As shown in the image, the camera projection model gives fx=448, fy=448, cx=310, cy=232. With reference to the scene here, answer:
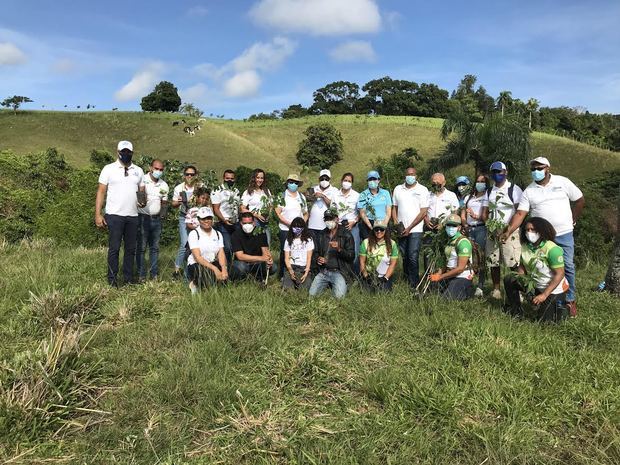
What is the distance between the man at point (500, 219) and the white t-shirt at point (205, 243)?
11.0ft

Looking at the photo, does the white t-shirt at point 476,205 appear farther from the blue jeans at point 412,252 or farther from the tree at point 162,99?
the tree at point 162,99

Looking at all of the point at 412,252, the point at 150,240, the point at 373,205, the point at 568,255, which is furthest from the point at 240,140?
the point at 568,255

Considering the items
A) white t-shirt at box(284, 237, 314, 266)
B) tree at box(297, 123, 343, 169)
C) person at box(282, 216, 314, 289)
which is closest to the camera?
person at box(282, 216, 314, 289)

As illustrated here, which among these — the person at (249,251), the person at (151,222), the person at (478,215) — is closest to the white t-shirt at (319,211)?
the person at (249,251)

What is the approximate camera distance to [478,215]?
240 inches

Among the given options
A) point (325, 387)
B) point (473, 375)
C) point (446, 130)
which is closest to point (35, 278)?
point (325, 387)

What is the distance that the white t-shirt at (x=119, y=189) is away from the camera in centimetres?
554

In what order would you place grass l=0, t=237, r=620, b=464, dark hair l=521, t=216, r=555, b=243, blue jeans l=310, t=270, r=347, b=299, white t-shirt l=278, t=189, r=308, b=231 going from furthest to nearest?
white t-shirt l=278, t=189, r=308, b=231
blue jeans l=310, t=270, r=347, b=299
dark hair l=521, t=216, r=555, b=243
grass l=0, t=237, r=620, b=464

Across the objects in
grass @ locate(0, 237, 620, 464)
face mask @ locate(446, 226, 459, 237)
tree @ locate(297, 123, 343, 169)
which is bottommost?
grass @ locate(0, 237, 620, 464)

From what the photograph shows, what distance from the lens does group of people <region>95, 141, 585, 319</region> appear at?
16.6 ft

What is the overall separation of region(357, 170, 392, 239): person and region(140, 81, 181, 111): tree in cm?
7102

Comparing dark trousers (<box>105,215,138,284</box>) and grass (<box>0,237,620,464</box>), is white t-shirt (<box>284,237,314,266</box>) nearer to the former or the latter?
grass (<box>0,237,620,464</box>)

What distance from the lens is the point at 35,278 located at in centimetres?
→ 571

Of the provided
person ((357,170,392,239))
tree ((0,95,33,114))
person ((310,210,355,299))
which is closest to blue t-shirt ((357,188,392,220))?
person ((357,170,392,239))
